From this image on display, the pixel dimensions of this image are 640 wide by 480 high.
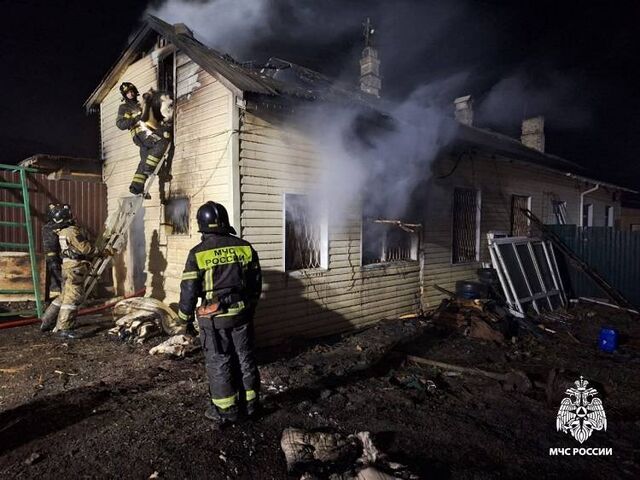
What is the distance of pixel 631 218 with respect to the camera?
19438mm

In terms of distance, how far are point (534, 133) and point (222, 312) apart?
57.7 ft

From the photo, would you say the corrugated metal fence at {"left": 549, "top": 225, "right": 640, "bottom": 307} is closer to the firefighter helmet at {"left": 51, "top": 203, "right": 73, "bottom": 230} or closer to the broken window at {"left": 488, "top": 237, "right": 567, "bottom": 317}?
the broken window at {"left": 488, "top": 237, "right": 567, "bottom": 317}

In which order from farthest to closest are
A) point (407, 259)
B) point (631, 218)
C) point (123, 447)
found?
point (631, 218) → point (407, 259) → point (123, 447)

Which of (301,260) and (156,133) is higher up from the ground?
(156,133)

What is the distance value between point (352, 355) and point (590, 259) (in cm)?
886

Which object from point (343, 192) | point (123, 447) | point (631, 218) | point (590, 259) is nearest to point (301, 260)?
point (343, 192)

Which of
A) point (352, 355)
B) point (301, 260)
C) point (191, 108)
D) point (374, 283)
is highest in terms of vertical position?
point (191, 108)

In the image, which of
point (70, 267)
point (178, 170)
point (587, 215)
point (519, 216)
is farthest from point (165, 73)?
point (587, 215)

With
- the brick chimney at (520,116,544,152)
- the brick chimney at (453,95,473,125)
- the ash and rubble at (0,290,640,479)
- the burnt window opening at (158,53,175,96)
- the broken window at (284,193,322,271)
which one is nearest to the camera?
the ash and rubble at (0,290,640,479)

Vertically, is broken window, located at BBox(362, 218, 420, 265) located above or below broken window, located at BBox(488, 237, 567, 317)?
above

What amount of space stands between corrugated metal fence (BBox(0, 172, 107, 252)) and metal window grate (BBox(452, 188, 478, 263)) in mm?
8977

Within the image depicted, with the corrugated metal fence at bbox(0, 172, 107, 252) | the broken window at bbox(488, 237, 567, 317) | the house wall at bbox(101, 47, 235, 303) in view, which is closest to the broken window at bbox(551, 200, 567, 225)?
the broken window at bbox(488, 237, 567, 317)

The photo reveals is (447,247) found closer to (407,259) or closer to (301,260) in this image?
(407,259)

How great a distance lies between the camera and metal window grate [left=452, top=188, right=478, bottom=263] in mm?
9722
